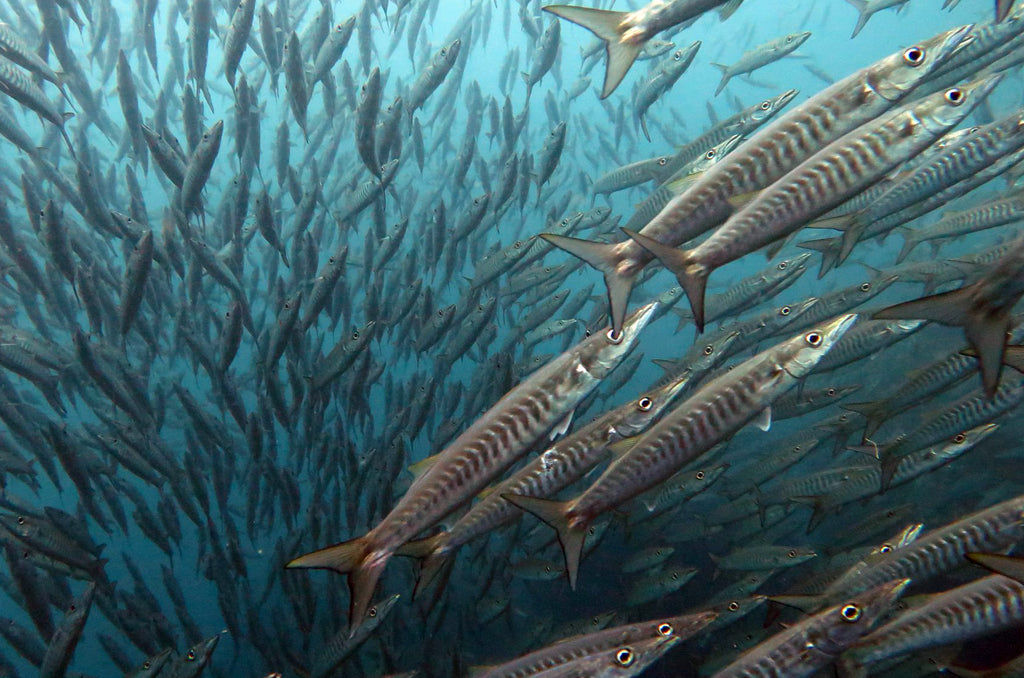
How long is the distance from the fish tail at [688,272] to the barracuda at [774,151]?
0.10 metres

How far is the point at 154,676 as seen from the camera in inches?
159

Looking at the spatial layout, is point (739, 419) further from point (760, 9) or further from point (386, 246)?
point (760, 9)

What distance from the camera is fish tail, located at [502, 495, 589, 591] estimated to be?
251cm

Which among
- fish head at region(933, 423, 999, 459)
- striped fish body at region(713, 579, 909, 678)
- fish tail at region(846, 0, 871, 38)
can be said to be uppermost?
fish tail at region(846, 0, 871, 38)

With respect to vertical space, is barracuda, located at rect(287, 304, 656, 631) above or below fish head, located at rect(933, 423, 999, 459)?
above

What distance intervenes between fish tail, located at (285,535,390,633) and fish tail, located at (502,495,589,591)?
26.9 inches

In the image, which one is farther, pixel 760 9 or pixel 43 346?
pixel 760 9

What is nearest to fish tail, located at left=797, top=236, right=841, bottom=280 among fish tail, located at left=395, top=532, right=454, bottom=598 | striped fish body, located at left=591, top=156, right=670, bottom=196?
striped fish body, located at left=591, top=156, right=670, bottom=196

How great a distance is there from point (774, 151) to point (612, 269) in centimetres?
80

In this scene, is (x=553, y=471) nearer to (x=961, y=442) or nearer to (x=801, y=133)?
(x=801, y=133)

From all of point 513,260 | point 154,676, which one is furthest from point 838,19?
point 154,676

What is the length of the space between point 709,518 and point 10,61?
8.04 m

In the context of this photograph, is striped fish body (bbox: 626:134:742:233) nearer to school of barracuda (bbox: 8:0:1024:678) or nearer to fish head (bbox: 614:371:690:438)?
school of barracuda (bbox: 8:0:1024:678)

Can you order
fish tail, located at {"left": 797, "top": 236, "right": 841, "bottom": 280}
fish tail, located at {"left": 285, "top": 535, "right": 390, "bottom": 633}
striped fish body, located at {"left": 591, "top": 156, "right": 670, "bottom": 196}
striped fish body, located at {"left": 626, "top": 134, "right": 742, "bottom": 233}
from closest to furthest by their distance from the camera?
fish tail, located at {"left": 285, "top": 535, "right": 390, "bottom": 633} < fish tail, located at {"left": 797, "top": 236, "right": 841, "bottom": 280} < striped fish body, located at {"left": 626, "top": 134, "right": 742, "bottom": 233} < striped fish body, located at {"left": 591, "top": 156, "right": 670, "bottom": 196}
